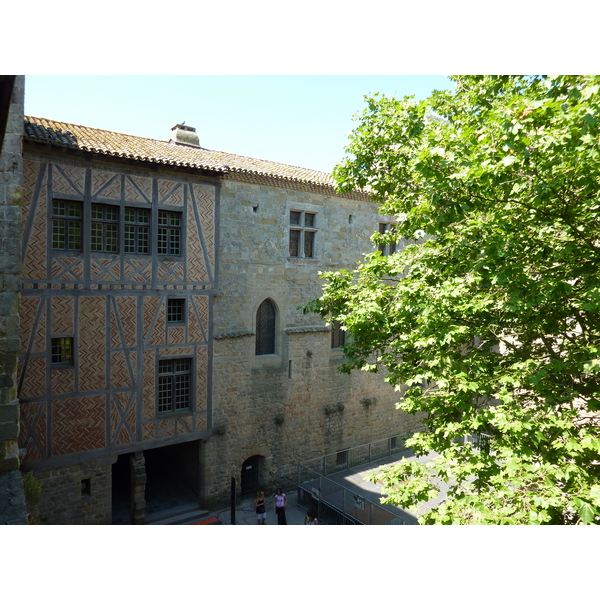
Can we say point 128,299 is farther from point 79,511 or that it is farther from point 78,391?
point 79,511

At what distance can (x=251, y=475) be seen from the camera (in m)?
13.4

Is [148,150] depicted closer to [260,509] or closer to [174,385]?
[174,385]

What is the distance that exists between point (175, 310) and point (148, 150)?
4.07 m

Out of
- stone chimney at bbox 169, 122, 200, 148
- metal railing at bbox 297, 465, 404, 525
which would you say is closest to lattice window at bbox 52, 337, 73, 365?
stone chimney at bbox 169, 122, 200, 148

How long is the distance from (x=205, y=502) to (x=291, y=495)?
9.19 feet

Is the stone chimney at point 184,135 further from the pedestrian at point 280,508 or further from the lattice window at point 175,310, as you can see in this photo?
the pedestrian at point 280,508

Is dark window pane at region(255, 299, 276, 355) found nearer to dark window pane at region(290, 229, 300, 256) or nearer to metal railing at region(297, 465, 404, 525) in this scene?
dark window pane at region(290, 229, 300, 256)

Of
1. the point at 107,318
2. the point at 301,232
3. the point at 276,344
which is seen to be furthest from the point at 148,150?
the point at 276,344

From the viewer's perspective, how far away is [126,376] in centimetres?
1077

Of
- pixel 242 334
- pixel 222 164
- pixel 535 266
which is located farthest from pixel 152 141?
pixel 535 266

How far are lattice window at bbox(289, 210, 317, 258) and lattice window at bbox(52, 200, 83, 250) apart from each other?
5.94 m

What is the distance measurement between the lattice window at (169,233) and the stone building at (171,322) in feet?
0.09

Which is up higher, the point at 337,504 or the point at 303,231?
the point at 303,231

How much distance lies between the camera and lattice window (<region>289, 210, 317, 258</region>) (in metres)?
13.9
